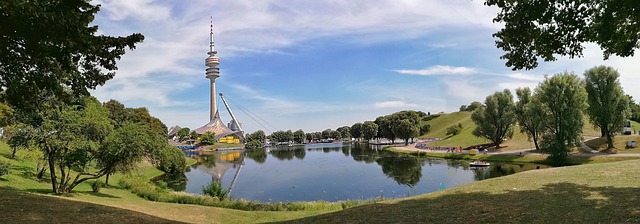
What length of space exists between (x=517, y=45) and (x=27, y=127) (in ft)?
80.1

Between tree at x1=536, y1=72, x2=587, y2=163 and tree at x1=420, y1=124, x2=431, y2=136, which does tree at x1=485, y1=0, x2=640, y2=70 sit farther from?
tree at x1=420, y1=124, x2=431, y2=136

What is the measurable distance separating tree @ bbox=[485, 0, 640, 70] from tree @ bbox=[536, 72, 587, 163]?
37227 mm

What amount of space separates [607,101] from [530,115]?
8682 mm

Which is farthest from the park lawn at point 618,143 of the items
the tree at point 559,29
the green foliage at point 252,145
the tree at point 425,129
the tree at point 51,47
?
the green foliage at point 252,145

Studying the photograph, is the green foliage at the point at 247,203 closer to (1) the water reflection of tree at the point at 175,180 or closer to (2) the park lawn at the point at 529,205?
(2) the park lawn at the point at 529,205

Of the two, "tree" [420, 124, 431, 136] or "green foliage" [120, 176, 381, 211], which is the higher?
"tree" [420, 124, 431, 136]

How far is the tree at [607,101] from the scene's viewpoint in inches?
1795

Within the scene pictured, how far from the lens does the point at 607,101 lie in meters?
46.8

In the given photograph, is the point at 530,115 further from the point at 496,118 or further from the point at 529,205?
the point at 529,205

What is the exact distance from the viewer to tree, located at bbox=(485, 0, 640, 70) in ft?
35.4

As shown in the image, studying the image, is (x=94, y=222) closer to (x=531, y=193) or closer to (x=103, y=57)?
(x=103, y=57)

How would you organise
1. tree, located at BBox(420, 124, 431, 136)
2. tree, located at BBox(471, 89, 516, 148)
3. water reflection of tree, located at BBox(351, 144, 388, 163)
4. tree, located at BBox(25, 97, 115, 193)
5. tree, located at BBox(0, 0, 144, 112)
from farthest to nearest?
tree, located at BBox(420, 124, 431, 136) < water reflection of tree, located at BBox(351, 144, 388, 163) < tree, located at BBox(471, 89, 516, 148) < tree, located at BBox(25, 97, 115, 193) < tree, located at BBox(0, 0, 144, 112)

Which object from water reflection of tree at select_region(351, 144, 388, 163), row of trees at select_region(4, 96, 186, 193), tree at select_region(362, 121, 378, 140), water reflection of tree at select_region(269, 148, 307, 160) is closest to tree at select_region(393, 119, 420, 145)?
water reflection of tree at select_region(351, 144, 388, 163)

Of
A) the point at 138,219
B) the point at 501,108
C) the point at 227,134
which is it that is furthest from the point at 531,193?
the point at 227,134
